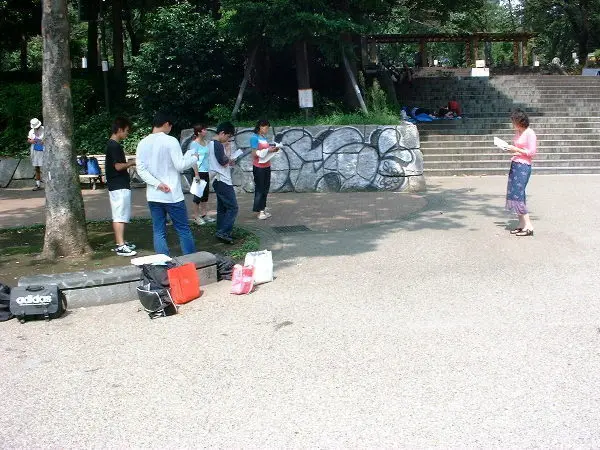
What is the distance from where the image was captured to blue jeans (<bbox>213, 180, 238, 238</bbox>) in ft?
29.9

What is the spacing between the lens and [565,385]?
4.55m

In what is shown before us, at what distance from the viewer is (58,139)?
825 cm

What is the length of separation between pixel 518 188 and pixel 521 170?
26cm

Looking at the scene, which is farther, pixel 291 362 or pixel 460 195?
pixel 460 195

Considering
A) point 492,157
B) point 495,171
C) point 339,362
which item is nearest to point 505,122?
point 492,157

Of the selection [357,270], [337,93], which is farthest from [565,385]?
[337,93]

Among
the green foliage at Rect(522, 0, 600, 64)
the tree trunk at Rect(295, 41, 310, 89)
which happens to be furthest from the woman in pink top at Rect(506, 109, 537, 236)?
the green foliage at Rect(522, 0, 600, 64)

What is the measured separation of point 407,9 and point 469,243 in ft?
50.7

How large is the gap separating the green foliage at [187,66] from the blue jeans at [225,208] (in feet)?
24.2

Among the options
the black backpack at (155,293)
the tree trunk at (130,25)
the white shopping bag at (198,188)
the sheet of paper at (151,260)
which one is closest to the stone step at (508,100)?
the tree trunk at (130,25)

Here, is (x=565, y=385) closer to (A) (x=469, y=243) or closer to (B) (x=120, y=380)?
(B) (x=120, y=380)

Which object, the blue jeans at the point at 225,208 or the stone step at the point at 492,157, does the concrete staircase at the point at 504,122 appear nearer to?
the stone step at the point at 492,157

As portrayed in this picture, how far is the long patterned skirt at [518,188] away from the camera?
9359 mm

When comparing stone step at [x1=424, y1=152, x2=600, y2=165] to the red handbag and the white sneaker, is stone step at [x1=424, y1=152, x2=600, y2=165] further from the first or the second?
the red handbag
